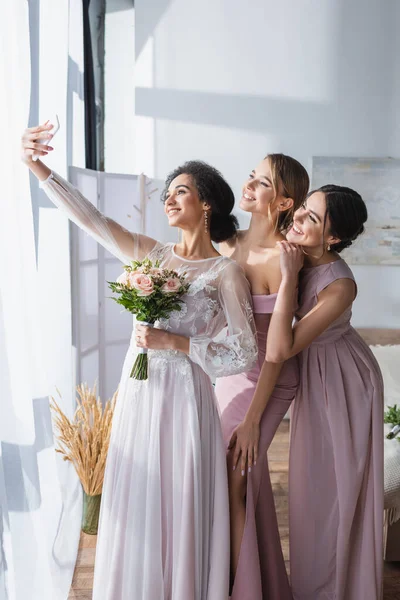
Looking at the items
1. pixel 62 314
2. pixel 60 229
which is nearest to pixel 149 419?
pixel 62 314

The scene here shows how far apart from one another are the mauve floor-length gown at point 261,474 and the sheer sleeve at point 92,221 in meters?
0.49

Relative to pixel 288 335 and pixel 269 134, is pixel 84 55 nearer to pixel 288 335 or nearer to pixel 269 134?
pixel 269 134

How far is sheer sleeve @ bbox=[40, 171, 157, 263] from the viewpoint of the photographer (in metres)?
1.94

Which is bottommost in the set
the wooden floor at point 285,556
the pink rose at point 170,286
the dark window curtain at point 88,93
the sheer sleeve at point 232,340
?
the wooden floor at point 285,556

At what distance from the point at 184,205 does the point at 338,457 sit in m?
1.13

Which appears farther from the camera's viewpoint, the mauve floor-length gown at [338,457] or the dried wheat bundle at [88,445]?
the dried wheat bundle at [88,445]

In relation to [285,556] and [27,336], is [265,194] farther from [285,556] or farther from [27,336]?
[285,556]

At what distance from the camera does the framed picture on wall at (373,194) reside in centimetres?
469

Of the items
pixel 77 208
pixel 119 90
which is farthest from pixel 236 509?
pixel 119 90

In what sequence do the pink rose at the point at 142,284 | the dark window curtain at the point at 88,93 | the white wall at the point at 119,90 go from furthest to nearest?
1. the white wall at the point at 119,90
2. the dark window curtain at the point at 88,93
3. the pink rose at the point at 142,284

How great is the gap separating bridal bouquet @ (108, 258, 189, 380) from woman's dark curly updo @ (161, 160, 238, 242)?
0.32 meters

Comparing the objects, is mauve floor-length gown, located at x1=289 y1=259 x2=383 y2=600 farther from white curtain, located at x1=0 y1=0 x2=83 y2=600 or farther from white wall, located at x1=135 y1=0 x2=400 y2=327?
white wall, located at x1=135 y1=0 x2=400 y2=327

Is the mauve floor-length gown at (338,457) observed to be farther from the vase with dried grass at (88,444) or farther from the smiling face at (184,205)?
the vase with dried grass at (88,444)

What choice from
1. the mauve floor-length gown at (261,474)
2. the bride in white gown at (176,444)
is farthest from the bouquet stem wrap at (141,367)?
the mauve floor-length gown at (261,474)
